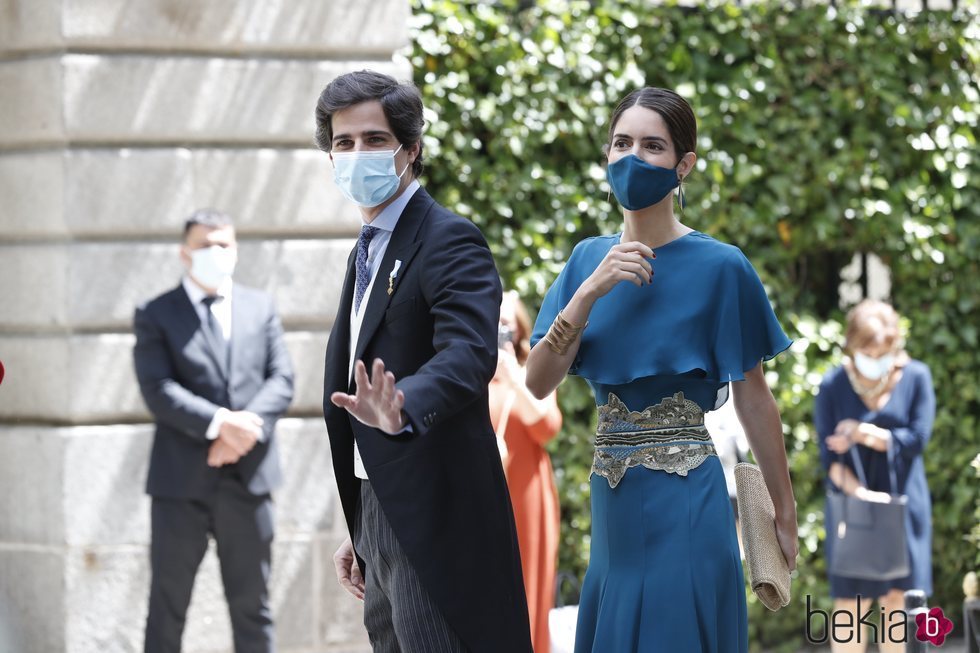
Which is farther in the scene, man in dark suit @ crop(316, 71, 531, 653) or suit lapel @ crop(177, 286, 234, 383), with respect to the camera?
suit lapel @ crop(177, 286, 234, 383)

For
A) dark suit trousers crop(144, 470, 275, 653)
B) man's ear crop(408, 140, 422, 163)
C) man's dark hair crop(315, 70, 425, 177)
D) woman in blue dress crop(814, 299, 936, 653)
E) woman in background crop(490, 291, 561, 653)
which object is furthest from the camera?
woman in blue dress crop(814, 299, 936, 653)

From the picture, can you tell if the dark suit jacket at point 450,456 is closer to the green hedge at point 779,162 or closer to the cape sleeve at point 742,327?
the cape sleeve at point 742,327

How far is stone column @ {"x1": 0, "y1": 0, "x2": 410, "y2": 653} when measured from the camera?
7156 mm

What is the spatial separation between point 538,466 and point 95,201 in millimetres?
2591

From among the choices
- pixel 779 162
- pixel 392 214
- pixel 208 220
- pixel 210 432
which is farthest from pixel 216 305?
pixel 779 162

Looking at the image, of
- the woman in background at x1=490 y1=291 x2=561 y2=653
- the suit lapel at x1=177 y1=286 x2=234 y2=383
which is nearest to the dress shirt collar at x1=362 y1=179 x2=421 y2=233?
the woman in background at x1=490 y1=291 x2=561 y2=653

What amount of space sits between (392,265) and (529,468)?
271cm

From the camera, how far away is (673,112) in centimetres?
405

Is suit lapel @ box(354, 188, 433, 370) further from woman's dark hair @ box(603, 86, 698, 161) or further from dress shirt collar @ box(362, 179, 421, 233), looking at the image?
woman's dark hair @ box(603, 86, 698, 161)

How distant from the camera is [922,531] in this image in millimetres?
8086

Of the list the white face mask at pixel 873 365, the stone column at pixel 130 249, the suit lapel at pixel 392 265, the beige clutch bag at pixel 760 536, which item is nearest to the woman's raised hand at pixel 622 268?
the suit lapel at pixel 392 265

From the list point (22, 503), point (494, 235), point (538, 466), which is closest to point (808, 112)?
point (494, 235)

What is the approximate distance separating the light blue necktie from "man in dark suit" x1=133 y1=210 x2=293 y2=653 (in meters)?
3.00

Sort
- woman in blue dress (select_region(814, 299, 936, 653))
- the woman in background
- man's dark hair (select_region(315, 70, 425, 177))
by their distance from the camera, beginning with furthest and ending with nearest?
woman in blue dress (select_region(814, 299, 936, 653))
the woman in background
man's dark hair (select_region(315, 70, 425, 177))
